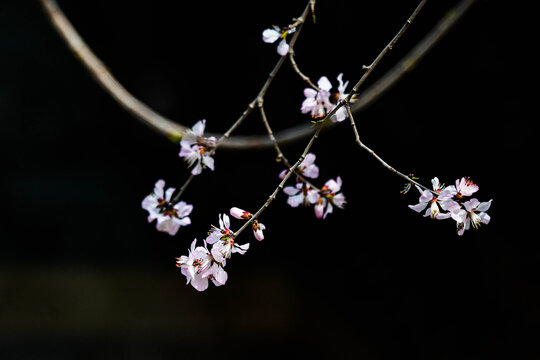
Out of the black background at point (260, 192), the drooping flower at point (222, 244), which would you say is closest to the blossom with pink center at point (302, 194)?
the drooping flower at point (222, 244)

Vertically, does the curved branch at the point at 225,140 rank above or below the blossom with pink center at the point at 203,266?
above

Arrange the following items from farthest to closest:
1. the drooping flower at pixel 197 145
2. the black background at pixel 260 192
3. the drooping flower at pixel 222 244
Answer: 1. the black background at pixel 260 192
2. the drooping flower at pixel 197 145
3. the drooping flower at pixel 222 244

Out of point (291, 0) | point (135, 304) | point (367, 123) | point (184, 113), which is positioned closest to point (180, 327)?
point (135, 304)

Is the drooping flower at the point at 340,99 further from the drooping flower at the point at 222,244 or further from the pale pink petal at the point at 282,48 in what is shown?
the drooping flower at the point at 222,244

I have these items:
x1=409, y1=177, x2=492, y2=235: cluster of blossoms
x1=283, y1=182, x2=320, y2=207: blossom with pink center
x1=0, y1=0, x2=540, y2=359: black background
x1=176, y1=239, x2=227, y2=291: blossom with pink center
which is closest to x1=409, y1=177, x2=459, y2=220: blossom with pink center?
x1=409, y1=177, x2=492, y2=235: cluster of blossoms

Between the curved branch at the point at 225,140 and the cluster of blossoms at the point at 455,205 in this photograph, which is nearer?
the cluster of blossoms at the point at 455,205

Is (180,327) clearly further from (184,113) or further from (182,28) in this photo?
(182,28)

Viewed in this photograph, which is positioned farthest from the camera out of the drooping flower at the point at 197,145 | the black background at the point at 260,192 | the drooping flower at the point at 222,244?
the black background at the point at 260,192
